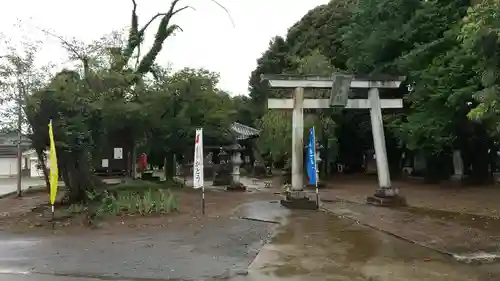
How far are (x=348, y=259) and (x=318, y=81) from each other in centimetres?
900

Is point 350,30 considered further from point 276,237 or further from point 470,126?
point 276,237

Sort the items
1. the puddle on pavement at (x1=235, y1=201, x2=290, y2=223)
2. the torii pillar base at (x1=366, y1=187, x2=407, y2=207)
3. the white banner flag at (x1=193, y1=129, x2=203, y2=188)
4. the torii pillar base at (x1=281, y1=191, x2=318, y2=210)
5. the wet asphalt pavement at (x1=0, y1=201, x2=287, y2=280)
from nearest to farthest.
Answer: the wet asphalt pavement at (x1=0, y1=201, x2=287, y2=280), the puddle on pavement at (x1=235, y1=201, x2=290, y2=223), the white banner flag at (x1=193, y1=129, x2=203, y2=188), the torii pillar base at (x1=281, y1=191, x2=318, y2=210), the torii pillar base at (x1=366, y1=187, x2=407, y2=207)

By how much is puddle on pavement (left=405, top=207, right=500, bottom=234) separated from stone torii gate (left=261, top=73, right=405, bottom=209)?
1.69 metres

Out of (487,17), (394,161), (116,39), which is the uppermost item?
(116,39)

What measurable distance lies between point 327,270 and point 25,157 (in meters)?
45.1

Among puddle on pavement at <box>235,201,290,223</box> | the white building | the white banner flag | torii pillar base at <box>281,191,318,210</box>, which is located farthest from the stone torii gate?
the white building

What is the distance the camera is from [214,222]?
1290cm

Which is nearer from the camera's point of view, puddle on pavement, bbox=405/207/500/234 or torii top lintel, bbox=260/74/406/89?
puddle on pavement, bbox=405/207/500/234

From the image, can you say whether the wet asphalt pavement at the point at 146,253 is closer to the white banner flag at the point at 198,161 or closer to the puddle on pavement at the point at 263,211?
the puddle on pavement at the point at 263,211

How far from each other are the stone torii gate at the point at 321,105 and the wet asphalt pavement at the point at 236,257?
4152 mm

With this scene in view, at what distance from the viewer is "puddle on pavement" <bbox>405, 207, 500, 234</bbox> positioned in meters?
11.7

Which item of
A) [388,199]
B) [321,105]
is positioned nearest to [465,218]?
[388,199]

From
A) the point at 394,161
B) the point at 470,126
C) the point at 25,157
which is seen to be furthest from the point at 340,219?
the point at 25,157

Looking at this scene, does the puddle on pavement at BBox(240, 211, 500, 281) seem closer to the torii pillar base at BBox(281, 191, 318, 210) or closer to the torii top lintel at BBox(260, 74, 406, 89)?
the torii pillar base at BBox(281, 191, 318, 210)
